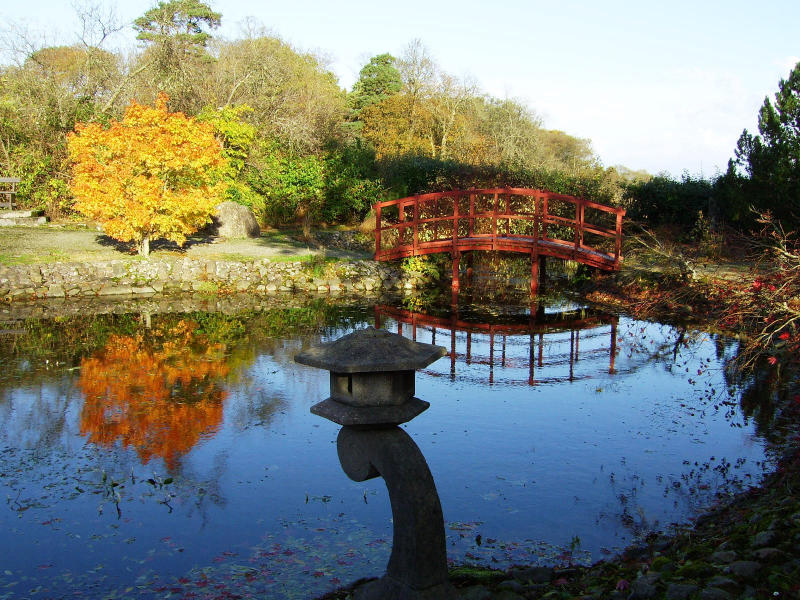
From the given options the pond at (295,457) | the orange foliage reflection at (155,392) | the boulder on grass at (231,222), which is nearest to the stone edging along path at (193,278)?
the pond at (295,457)

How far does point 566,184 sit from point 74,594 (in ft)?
66.4

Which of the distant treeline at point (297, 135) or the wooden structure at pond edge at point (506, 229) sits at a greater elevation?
the distant treeline at point (297, 135)

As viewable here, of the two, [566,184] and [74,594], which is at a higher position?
[566,184]

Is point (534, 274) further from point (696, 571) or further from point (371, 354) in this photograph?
point (371, 354)

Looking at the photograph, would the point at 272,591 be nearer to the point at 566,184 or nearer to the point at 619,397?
the point at 619,397

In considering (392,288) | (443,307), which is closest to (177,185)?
(392,288)

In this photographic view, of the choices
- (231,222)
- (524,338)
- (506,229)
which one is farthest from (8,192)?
(524,338)

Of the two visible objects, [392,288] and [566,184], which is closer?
[392,288]

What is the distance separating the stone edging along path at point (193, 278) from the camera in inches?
619

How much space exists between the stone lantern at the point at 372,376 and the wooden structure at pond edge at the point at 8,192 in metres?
20.2

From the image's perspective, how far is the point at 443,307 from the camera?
1605 cm

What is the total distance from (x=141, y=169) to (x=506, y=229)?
9220 mm

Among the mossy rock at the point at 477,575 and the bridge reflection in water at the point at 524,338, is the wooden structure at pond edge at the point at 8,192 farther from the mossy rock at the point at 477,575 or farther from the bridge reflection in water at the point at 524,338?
the mossy rock at the point at 477,575

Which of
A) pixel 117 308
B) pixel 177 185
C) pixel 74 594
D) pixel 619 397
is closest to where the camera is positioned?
pixel 74 594
